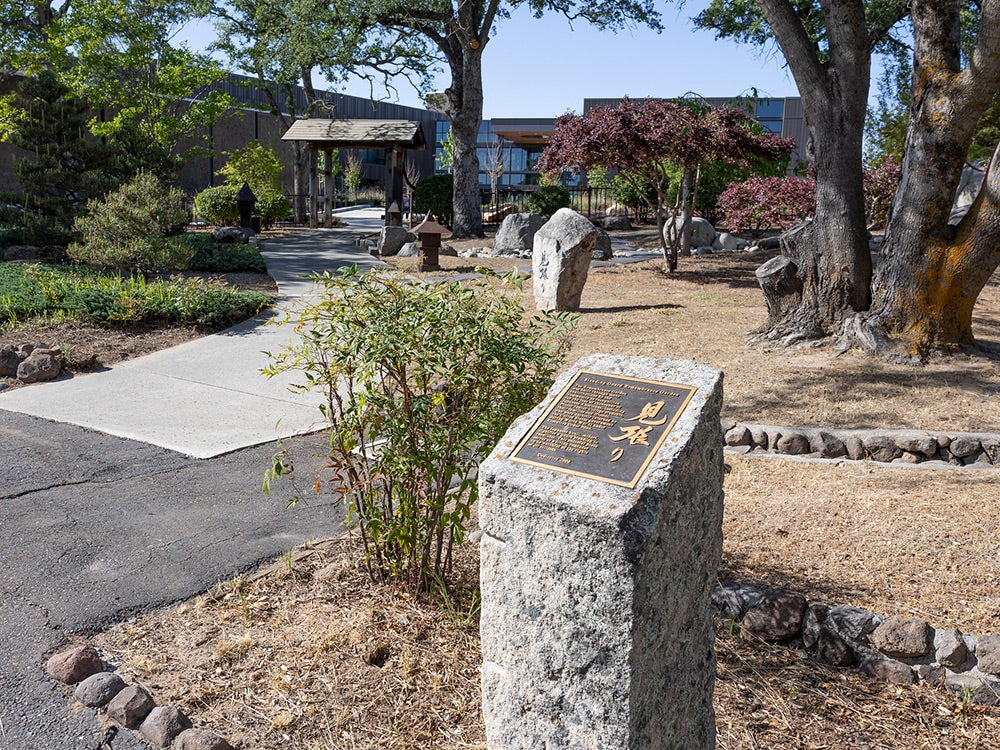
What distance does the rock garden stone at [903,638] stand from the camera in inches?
130

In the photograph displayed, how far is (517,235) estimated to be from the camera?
18438mm

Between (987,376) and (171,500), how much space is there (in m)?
6.29

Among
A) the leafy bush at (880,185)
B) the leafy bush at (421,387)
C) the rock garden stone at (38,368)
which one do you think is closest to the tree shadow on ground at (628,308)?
the rock garden stone at (38,368)

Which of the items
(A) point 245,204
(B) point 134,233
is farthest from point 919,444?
(A) point 245,204

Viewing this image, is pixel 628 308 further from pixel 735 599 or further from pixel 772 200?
pixel 735 599

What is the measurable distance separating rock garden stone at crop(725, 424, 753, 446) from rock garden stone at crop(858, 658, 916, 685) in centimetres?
275

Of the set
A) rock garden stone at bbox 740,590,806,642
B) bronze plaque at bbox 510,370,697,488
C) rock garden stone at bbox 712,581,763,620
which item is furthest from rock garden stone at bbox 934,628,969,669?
bronze plaque at bbox 510,370,697,488

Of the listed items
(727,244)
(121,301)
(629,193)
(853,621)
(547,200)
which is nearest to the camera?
(853,621)

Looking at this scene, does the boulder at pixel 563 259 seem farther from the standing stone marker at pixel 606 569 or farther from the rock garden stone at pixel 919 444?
the standing stone marker at pixel 606 569

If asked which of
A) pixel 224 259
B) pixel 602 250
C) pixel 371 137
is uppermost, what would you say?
pixel 371 137

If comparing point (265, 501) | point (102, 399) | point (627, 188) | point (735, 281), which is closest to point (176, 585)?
point (265, 501)

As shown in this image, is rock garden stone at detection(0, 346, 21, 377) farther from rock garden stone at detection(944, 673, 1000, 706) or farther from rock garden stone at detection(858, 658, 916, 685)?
rock garden stone at detection(944, 673, 1000, 706)

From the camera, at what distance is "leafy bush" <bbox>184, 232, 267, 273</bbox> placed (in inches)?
554

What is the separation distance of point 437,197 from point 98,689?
2233 centimetres
